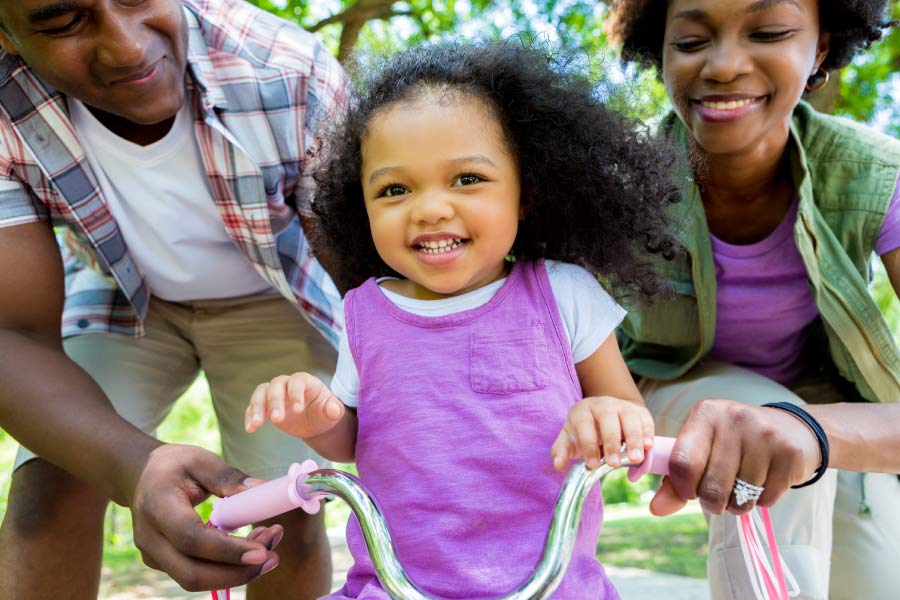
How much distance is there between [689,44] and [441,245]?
952 mm

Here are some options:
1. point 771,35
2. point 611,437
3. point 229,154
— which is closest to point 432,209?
point 611,437

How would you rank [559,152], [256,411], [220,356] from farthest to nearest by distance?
1. [220,356]
2. [559,152]
3. [256,411]

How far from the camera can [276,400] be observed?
1620 millimetres

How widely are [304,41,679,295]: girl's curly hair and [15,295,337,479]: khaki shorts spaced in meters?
0.71

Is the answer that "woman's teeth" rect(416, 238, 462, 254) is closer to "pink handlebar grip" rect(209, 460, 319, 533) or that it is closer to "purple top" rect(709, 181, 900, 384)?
"pink handlebar grip" rect(209, 460, 319, 533)

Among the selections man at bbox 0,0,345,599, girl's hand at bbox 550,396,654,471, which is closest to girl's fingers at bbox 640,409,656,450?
girl's hand at bbox 550,396,654,471

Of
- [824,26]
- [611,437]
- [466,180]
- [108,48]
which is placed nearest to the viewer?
[611,437]

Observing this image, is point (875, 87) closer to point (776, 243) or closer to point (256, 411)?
point (776, 243)

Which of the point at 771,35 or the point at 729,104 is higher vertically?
the point at 771,35

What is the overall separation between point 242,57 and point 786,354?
153cm

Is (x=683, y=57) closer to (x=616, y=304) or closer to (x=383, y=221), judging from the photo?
(x=616, y=304)

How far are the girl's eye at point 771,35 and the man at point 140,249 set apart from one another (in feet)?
3.07

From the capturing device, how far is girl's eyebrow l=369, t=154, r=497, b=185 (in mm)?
1811

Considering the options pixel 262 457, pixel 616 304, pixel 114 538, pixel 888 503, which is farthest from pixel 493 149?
pixel 114 538
